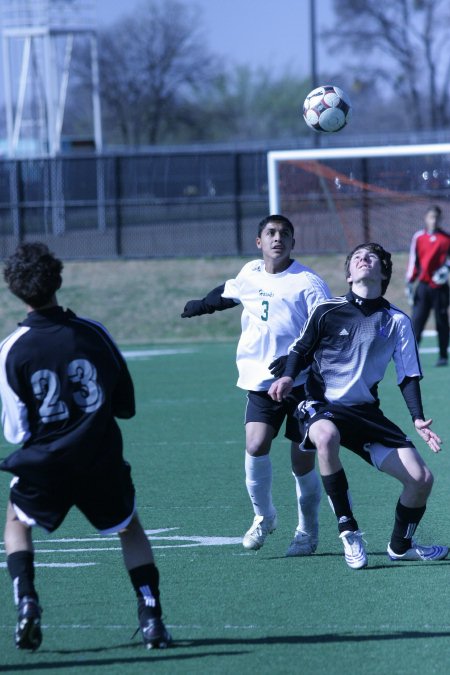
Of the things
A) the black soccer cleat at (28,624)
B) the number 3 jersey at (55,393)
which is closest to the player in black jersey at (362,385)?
the number 3 jersey at (55,393)

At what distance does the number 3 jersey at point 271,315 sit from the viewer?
268 inches

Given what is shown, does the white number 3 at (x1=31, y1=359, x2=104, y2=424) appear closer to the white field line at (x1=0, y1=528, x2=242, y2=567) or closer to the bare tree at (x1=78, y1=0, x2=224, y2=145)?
the white field line at (x1=0, y1=528, x2=242, y2=567)

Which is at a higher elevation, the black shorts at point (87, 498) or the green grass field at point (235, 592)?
the black shorts at point (87, 498)

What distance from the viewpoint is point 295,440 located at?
6.71 m

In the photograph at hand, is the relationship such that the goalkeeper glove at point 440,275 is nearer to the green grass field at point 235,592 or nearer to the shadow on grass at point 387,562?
the green grass field at point 235,592

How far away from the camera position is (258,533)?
6773 mm

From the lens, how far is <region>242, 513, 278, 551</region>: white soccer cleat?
6.77 m

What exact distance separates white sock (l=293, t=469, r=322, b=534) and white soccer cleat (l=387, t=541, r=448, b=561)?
47cm

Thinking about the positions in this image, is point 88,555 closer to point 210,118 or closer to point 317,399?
point 317,399

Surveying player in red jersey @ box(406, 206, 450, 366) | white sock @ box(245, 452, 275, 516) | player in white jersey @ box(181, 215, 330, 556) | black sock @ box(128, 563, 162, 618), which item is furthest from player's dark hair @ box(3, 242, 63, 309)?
player in red jersey @ box(406, 206, 450, 366)

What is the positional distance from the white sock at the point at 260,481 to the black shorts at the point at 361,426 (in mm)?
474

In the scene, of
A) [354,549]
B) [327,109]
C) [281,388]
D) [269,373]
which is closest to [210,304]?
[269,373]

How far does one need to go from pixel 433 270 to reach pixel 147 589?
450 inches

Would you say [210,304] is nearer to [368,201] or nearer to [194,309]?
[194,309]
